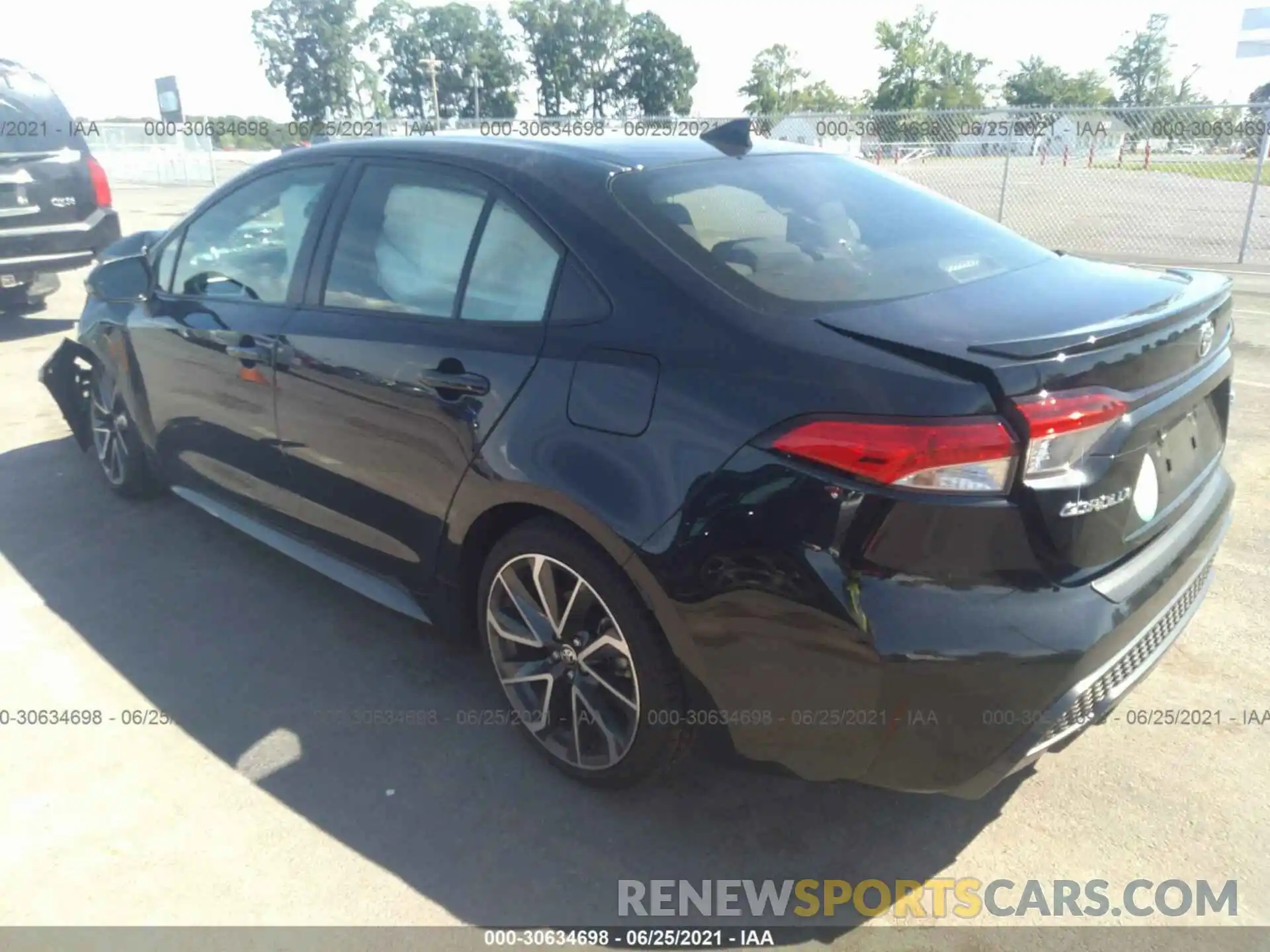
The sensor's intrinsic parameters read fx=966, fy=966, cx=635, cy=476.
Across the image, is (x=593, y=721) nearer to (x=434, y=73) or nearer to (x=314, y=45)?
(x=434, y=73)

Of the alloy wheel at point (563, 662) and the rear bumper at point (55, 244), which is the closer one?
the alloy wheel at point (563, 662)

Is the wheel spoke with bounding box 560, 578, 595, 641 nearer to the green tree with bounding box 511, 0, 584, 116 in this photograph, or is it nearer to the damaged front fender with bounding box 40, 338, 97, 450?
the damaged front fender with bounding box 40, 338, 97, 450

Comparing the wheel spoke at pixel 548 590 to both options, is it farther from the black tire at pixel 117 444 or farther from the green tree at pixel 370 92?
the green tree at pixel 370 92

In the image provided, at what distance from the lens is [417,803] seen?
8.75ft

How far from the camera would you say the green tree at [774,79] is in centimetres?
8281

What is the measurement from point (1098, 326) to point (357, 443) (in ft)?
6.86

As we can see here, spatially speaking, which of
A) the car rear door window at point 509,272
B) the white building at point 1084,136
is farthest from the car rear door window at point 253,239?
the white building at point 1084,136

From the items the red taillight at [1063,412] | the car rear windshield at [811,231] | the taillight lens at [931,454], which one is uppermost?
the car rear windshield at [811,231]

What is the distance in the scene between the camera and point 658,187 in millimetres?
2635

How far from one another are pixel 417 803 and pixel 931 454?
1.70 meters

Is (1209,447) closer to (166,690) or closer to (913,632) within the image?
(913,632)

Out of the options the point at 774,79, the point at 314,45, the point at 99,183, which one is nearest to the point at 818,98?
the point at 774,79

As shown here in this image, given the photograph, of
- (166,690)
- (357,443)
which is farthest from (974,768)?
(166,690)

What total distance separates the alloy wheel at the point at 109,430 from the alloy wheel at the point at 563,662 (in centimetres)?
276
